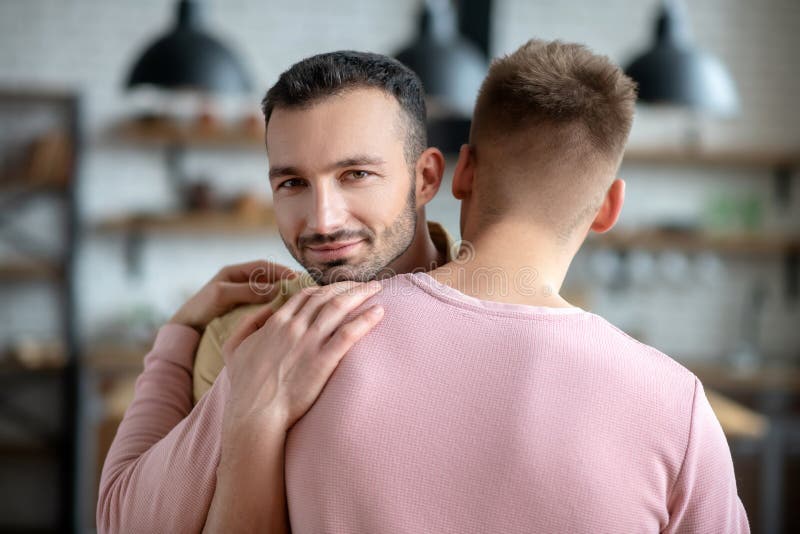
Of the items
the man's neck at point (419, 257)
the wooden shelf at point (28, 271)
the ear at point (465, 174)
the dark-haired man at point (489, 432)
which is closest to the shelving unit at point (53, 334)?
the wooden shelf at point (28, 271)

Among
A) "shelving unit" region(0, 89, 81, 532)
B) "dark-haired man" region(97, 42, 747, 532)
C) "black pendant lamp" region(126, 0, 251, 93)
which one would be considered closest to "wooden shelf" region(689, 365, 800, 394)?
"black pendant lamp" region(126, 0, 251, 93)

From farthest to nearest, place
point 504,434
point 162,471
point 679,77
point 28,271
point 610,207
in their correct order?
1. point 28,271
2. point 679,77
3. point 610,207
4. point 162,471
5. point 504,434

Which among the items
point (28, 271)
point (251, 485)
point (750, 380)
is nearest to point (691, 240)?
point (750, 380)

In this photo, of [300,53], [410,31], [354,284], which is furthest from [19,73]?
[354,284]

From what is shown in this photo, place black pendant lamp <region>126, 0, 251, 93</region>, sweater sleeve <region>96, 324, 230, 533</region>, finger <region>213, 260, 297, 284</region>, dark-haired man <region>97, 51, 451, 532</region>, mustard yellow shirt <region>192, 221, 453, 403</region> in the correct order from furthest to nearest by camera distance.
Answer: black pendant lamp <region>126, 0, 251, 93</region>
finger <region>213, 260, 297, 284</region>
mustard yellow shirt <region>192, 221, 453, 403</region>
dark-haired man <region>97, 51, 451, 532</region>
sweater sleeve <region>96, 324, 230, 533</region>

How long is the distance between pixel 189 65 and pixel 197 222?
1890 mm

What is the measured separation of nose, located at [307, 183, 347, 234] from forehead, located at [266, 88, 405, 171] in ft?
0.13

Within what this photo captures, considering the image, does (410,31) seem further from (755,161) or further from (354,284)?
(354,284)

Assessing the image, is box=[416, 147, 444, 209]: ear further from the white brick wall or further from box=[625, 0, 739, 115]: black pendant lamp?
the white brick wall

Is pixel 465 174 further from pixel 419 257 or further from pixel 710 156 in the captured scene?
pixel 710 156

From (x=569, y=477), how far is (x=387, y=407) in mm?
205

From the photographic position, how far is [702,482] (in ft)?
3.01

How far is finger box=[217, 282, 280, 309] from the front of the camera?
52.5 inches

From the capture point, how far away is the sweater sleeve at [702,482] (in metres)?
0.91
